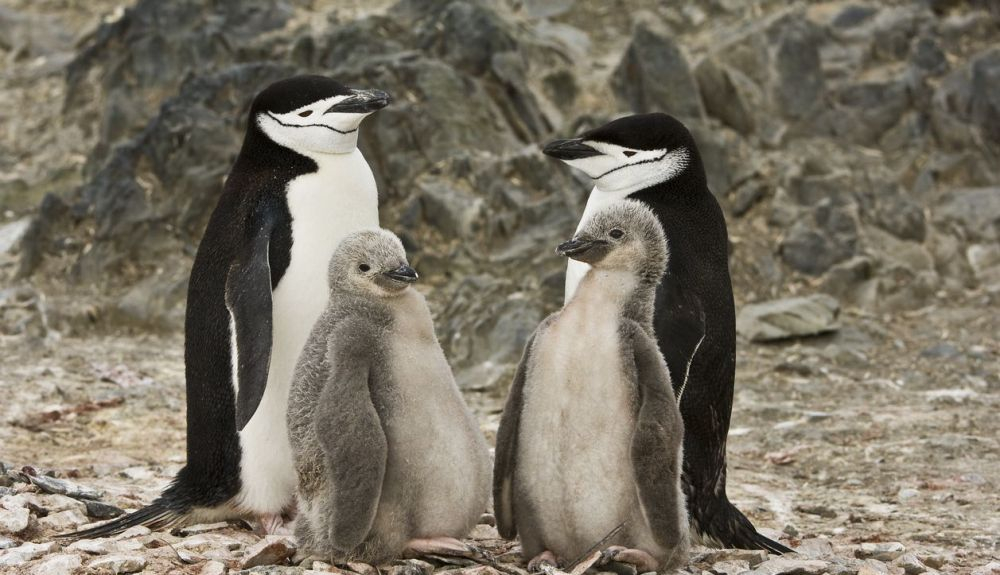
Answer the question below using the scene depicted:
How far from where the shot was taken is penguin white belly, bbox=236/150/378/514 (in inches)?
194

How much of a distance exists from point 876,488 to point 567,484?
2.91m

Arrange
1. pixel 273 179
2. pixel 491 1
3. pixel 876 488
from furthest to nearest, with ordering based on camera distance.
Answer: pixel 491 1 → pixel 876 488 → pixel 273 179

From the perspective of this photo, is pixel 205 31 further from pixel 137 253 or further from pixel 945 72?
pixel 945 72

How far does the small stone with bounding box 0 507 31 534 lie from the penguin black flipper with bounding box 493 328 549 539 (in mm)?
1651

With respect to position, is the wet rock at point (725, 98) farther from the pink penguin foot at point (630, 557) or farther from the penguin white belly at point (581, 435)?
the pink penguin foot at point (630, 557)

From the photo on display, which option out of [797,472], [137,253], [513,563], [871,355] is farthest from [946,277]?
[513,563]

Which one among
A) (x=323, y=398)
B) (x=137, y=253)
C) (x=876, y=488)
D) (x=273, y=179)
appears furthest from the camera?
(x=137, y=253)

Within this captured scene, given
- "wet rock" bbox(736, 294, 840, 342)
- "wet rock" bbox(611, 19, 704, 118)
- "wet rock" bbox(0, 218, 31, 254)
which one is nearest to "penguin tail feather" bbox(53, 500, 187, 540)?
"wet rock" bbox(736, 294, 840, 342)

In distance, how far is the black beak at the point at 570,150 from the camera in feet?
18.6

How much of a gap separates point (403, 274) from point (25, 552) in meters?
1.54

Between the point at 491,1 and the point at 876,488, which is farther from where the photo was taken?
the point at 491,1

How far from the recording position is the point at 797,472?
677 cm

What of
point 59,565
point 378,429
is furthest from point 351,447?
point 59,565

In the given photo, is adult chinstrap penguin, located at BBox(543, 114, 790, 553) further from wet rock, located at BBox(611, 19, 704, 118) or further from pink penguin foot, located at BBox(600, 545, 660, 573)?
wet rock, located at BBox(611, 19, 704, 118)
